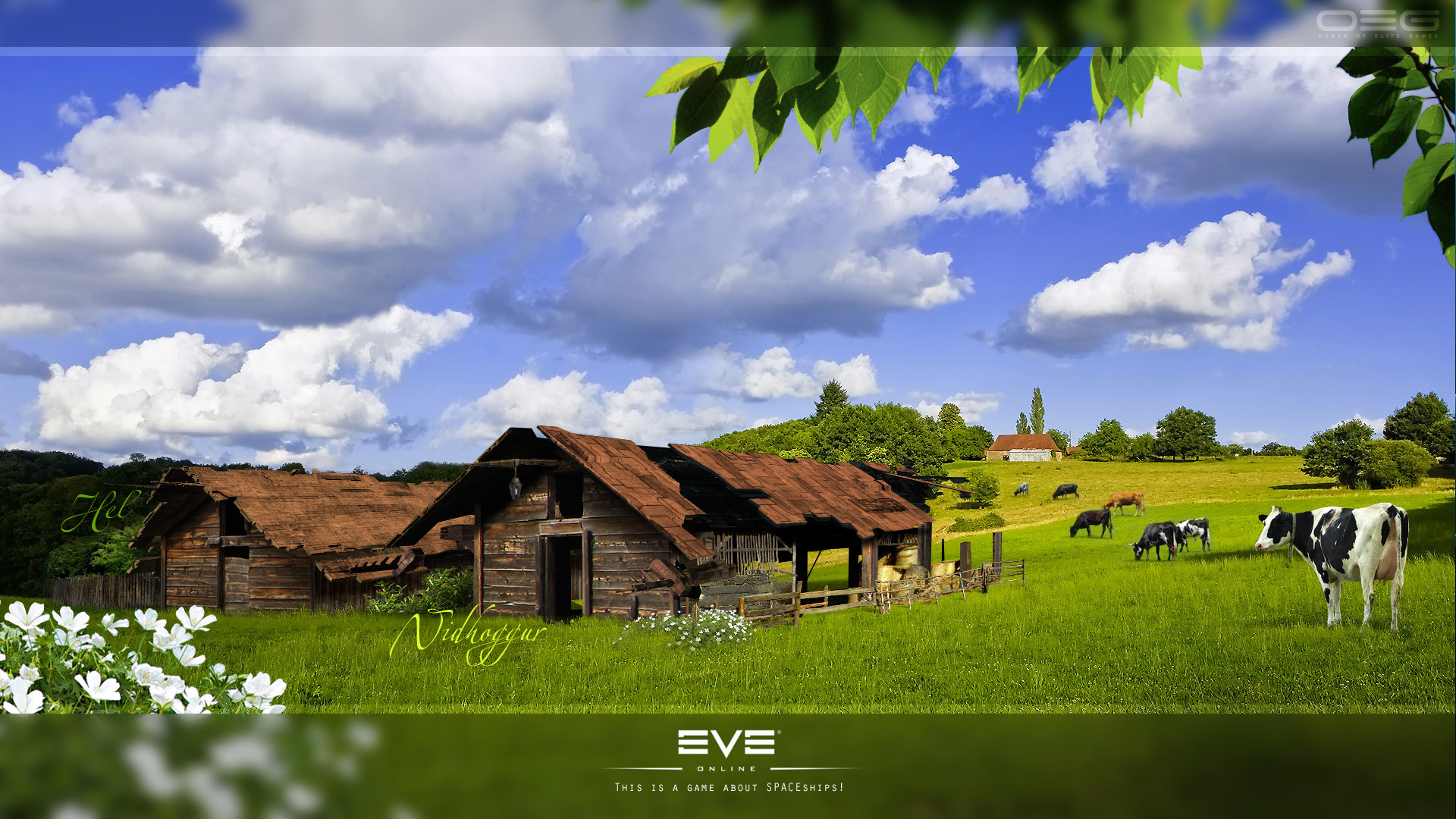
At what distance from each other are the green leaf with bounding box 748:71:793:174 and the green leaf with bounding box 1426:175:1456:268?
2207 mm

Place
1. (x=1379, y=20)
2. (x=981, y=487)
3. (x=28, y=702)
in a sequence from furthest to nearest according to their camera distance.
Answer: (x=981, y=487) < (x=28, y=702) < (x=1379, y=20)

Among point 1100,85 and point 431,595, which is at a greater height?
point 1100,85

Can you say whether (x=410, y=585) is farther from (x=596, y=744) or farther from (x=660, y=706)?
(x=596, y=744)

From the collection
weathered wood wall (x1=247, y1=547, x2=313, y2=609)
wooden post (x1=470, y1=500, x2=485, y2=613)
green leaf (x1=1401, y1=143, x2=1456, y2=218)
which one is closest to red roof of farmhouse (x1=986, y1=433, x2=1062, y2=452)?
green leaf (x1=1401, y1=143, x2=1456, y2=218)

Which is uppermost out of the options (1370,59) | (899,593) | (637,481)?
(1370,59)

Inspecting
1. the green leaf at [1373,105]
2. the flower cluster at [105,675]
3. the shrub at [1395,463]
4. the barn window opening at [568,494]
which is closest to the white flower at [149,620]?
the flower cluster at [105,675]

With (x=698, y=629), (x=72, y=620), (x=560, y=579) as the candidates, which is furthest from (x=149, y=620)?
(x=560, y=579)

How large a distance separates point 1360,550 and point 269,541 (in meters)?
8.55

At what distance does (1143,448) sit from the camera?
223 inches

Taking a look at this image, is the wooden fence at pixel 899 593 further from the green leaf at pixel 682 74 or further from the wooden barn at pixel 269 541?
the green leaf at pixel 682 74

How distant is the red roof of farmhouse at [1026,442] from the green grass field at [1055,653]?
31 cm

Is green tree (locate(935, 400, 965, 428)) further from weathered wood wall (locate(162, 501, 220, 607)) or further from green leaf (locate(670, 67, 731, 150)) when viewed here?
weathered wood wall (locate(162, 501, 220, 607))

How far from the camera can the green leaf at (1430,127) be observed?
8.08 ft

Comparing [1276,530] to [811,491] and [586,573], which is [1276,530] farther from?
[586,573]
